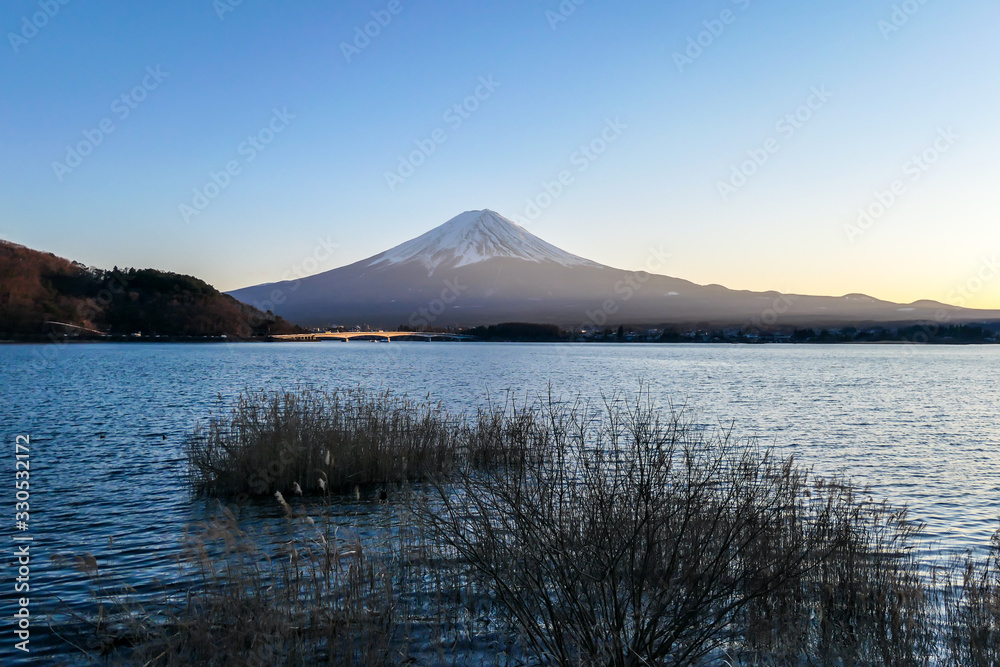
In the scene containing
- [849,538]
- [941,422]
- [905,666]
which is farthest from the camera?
[941,422]

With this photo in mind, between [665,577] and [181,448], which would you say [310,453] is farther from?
[665,577]

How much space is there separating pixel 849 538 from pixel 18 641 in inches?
360

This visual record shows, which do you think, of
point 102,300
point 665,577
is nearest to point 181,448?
point 665,577

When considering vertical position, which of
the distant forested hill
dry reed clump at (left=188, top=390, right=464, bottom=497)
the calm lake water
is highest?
the distant forested hill

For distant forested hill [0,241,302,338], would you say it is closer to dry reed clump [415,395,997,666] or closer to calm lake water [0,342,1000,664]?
calm lake water [0,342,1000,664]

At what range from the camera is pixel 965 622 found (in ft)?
20.3

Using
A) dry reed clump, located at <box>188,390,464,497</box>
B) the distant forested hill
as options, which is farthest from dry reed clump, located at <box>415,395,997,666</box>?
the distant forested hill

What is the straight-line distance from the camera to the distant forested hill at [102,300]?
5226 inches

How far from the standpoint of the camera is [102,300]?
502 feet

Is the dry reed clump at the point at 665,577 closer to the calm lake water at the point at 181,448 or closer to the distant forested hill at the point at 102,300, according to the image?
the calm lake water at the point at 181,448

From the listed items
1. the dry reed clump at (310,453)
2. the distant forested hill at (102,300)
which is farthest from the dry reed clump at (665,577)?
the distant forested hill at (102,300)

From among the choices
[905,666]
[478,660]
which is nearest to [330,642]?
[478,660]

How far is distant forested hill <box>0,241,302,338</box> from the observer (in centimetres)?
13275

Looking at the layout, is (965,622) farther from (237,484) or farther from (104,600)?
(237,484)
